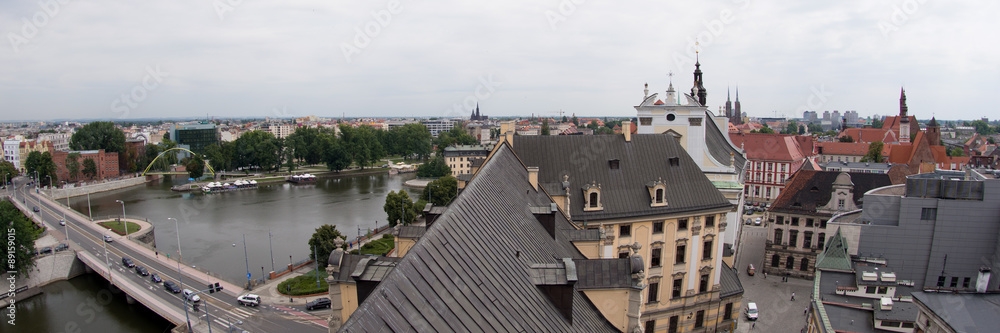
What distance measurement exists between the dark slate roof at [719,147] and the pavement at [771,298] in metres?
6.07

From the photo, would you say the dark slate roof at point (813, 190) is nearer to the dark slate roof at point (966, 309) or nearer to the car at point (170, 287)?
the dark slate roof at point (966, 309)

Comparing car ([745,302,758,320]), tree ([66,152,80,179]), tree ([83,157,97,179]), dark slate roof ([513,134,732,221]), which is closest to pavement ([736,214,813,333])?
car ([745,302,758,320])

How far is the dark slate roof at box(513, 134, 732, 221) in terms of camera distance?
22156 mm

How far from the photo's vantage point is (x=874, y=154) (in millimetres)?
70875

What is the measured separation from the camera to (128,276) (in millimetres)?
31812

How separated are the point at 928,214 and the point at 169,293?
3660cm

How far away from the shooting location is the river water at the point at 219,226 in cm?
2986

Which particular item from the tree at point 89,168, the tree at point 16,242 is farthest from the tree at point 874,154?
the tree at point 89,168

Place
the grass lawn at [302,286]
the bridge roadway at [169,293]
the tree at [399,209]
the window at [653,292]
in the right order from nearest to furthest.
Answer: the window at [653,292], the bridge roadway at [169,293], the grass lawn at [302,286], the tree at [399,209]

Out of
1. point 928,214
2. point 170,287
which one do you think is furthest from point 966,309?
point 170,287

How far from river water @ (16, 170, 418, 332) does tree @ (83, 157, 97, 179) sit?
7.87 m

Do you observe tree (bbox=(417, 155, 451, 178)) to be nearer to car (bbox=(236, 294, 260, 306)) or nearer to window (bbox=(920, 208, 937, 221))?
car (bbox=(236, 294, 260, 306))

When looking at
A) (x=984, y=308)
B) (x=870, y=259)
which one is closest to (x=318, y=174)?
(x=870, y=259)

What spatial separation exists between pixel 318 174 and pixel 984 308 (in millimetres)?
86975
